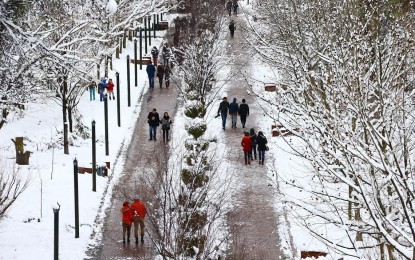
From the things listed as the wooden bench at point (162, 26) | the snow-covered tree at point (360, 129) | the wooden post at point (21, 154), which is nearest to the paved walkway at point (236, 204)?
the snow-covered tree at point (360, 129)

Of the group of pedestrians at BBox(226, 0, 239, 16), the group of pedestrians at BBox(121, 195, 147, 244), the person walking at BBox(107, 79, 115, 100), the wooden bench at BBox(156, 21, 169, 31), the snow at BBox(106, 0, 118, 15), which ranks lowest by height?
the group of pedestrians at BBox(121, 195, 147, 244)

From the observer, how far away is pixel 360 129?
19.4 meters

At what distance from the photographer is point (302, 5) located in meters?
33.4

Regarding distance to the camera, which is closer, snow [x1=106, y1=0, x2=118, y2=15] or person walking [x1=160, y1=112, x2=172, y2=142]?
person walking [x1=160, y1=112, x2=172, y2=142]

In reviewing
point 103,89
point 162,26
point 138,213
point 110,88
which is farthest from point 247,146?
point 162,26

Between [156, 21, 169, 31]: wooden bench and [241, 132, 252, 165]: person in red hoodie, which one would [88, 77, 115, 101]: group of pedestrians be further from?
[156, 21, 169, 31]: wooden bench

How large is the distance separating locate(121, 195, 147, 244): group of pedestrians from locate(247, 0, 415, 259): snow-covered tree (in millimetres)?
3371

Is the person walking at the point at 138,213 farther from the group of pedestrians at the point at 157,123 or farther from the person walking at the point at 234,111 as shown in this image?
the person walking at the point at 234,111

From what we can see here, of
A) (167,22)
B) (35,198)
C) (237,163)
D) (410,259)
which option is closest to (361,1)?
(237,163)

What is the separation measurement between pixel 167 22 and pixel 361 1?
2861 cm

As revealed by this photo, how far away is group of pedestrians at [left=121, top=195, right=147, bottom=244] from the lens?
21406mm

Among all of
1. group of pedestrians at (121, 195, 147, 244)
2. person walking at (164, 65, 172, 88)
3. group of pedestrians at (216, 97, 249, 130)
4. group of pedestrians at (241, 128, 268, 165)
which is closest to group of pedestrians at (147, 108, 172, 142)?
group of pedestrians at (216, 97, 249, 130)

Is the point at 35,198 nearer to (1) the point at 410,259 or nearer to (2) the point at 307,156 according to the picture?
(2) the point at 307,156

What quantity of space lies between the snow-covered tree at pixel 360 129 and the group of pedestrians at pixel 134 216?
3371 millimetres
